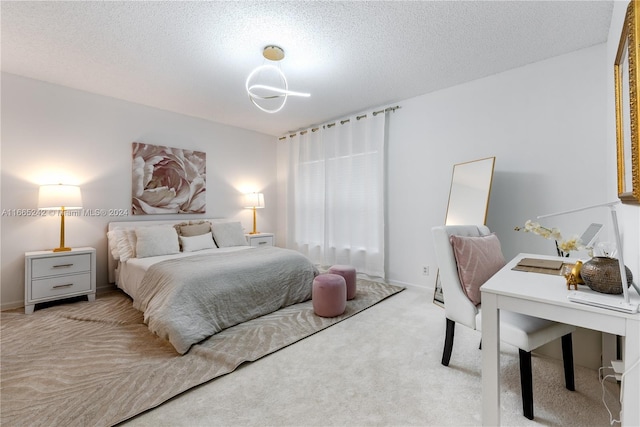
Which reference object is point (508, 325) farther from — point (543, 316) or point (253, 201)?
point (253, 201)

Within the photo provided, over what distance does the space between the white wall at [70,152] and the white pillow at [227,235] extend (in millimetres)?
677

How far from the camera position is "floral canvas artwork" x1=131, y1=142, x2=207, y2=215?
3854 mm

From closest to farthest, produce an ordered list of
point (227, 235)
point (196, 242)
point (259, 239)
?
point (196, 242), point (227, 235), point (259, 239)

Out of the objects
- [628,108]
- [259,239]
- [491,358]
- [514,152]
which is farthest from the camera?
[259,239]

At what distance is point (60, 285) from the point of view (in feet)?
9.84

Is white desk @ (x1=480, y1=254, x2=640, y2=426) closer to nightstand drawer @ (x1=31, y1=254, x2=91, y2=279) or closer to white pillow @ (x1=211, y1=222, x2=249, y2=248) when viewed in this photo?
white pillow @ (x1=211, y1=222, x2=249, y2=248)

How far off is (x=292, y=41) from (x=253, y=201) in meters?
2.93

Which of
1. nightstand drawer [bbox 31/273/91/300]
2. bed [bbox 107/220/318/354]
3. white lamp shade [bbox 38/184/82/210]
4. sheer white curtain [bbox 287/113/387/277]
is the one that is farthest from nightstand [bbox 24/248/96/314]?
sheer white curtain [bbox 287/113/387/277]

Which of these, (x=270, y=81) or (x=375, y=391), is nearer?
(x=375, y=391)

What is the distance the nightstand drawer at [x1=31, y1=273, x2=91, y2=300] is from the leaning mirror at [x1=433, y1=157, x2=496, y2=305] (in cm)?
391

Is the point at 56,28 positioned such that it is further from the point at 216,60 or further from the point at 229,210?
the point at 229,210

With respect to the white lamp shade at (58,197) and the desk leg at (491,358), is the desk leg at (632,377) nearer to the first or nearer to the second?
the desk leg at (491,358)

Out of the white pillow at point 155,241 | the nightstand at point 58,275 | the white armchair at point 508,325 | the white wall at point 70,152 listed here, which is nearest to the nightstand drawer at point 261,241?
the white wall at point 70,152

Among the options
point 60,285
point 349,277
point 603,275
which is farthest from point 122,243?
point 603,275
